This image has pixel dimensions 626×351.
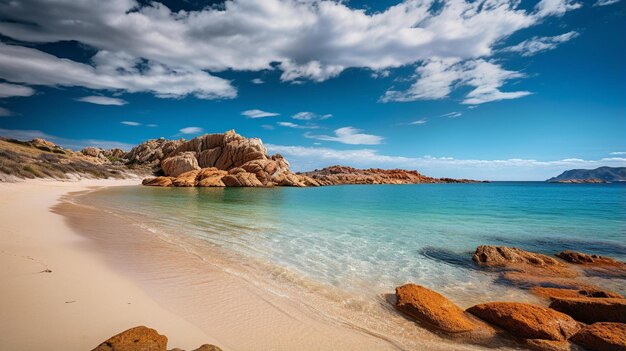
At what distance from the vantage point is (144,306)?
4.76 metres

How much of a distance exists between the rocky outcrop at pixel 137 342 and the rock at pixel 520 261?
9.04 m

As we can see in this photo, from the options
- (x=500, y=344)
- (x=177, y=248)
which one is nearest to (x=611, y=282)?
(x=500, y=344)

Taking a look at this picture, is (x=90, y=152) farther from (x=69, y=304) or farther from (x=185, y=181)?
(x=69, y=304)

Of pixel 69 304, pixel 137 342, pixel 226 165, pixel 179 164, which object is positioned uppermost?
pixel 226 165

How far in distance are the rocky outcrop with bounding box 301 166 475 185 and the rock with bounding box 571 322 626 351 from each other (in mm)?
81806

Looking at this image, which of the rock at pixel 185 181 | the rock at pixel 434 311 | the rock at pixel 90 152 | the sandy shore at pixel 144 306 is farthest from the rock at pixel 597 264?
the rock at pixel 90 152

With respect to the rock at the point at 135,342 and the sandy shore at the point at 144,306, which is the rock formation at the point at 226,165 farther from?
the rock at the point at 135,342

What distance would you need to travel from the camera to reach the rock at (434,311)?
15.6 feet

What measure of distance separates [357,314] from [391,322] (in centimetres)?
62

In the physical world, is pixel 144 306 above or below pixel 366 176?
below

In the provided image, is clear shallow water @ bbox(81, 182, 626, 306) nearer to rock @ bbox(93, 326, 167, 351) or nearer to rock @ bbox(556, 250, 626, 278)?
rock @ bbox(556, 250, 626, 278)

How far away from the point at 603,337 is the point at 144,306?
6.90 meters

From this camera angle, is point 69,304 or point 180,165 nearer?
point 69,304

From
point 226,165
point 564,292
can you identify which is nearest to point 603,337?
point 564,292
